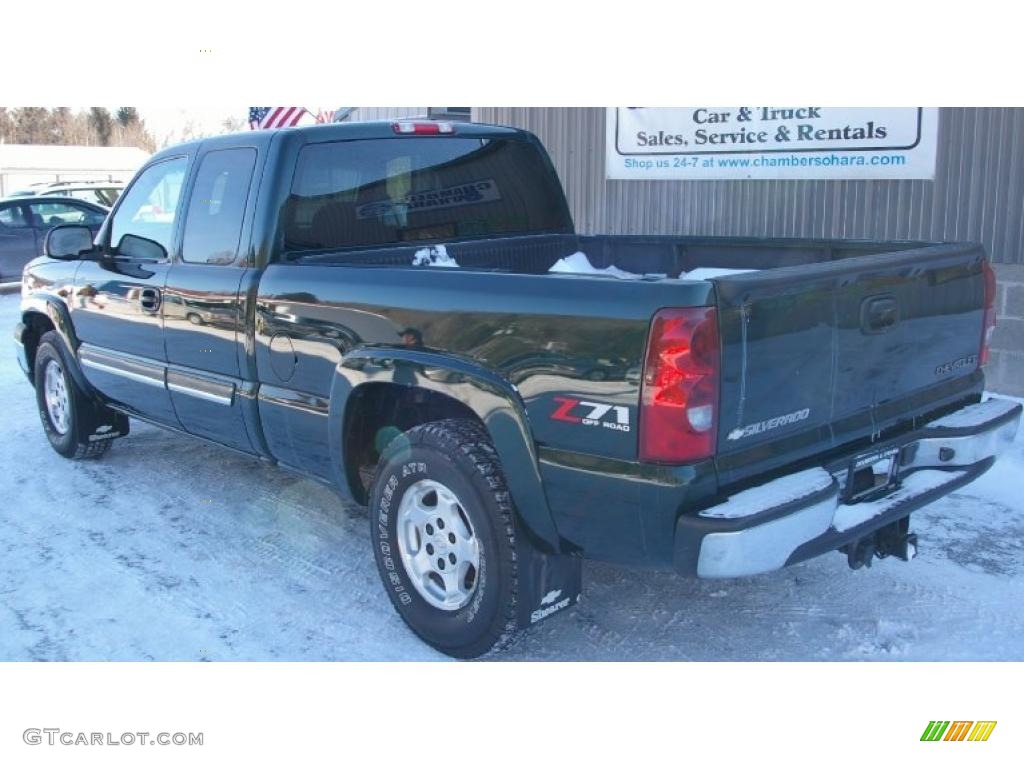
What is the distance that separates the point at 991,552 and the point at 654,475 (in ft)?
8.28

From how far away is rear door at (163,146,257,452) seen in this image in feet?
14.6

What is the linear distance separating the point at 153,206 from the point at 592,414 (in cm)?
334

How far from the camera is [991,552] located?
4.61 metres

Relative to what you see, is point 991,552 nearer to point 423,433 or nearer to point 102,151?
point 423,433

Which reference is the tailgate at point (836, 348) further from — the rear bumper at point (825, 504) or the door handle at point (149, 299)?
the door handle at point (149, 299)

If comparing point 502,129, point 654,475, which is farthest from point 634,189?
Result: point 654,475

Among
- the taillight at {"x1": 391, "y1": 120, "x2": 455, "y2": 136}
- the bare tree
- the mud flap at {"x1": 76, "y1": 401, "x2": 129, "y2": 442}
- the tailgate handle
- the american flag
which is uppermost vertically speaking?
the bare tree

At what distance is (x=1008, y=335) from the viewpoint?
22.9ft

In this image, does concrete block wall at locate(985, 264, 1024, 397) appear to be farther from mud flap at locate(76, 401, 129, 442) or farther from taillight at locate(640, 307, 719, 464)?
mud flap at locate(76, 401, 129, 442)

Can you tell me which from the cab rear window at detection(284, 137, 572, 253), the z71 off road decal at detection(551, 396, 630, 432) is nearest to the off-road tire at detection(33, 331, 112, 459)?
the cab rear window at detection(284, 137, 572, 253)

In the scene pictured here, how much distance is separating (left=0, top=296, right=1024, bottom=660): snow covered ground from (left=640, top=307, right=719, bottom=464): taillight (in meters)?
1.14

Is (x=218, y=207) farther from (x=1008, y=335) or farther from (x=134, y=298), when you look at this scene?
(x=1008, y=335)

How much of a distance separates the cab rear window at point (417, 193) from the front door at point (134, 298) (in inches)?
38.9

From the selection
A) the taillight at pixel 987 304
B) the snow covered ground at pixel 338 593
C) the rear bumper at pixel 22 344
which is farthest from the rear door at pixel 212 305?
the taillight at pixel 987 304
